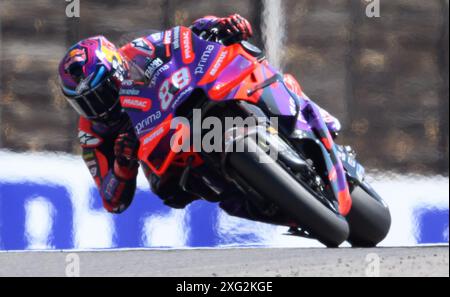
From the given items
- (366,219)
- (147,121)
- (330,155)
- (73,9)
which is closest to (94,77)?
(147,121)

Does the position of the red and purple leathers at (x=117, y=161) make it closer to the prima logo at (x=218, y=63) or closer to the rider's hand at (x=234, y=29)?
the rider's hand at (x=234, y=29)

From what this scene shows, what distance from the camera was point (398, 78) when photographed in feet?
32.6

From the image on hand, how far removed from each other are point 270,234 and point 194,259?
201 cm

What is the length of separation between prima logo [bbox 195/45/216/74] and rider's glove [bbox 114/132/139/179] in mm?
571

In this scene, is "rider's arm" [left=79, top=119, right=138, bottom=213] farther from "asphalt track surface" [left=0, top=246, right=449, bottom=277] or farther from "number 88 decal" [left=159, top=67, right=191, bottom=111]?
"number 88 decal" [left=159, top=67, right=191, bottom=111]

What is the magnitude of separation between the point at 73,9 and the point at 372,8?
2.13 metres

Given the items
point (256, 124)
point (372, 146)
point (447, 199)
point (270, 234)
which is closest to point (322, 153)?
point (256, 124)

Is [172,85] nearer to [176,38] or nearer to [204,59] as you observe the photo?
[204,59]

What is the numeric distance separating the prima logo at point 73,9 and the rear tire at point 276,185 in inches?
132

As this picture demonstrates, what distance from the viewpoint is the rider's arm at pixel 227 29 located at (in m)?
6.84

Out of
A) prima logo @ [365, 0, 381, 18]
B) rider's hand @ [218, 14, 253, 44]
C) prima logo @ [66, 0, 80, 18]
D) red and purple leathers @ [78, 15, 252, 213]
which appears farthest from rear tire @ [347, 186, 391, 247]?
prima logo @ [66, 0, 80, 18]

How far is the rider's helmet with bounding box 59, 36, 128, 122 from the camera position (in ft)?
22.7
